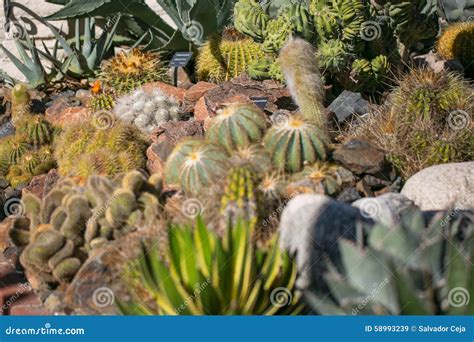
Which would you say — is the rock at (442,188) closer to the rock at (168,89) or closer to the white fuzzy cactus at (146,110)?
the white fuzzy cactus at (146,110)

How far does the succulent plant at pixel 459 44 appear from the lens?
8406 millimetres

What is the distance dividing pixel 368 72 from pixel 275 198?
2854mm

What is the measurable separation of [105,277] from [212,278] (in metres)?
0.74

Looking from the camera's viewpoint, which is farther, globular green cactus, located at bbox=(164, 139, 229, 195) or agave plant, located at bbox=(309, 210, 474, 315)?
globular green cactus, located at bbox=(164, 139, 229, 195)

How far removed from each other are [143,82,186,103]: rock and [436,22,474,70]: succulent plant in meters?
3.34

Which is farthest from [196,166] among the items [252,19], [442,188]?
[252,19]

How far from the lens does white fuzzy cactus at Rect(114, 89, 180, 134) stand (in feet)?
21.4

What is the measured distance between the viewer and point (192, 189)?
15.1 ft
